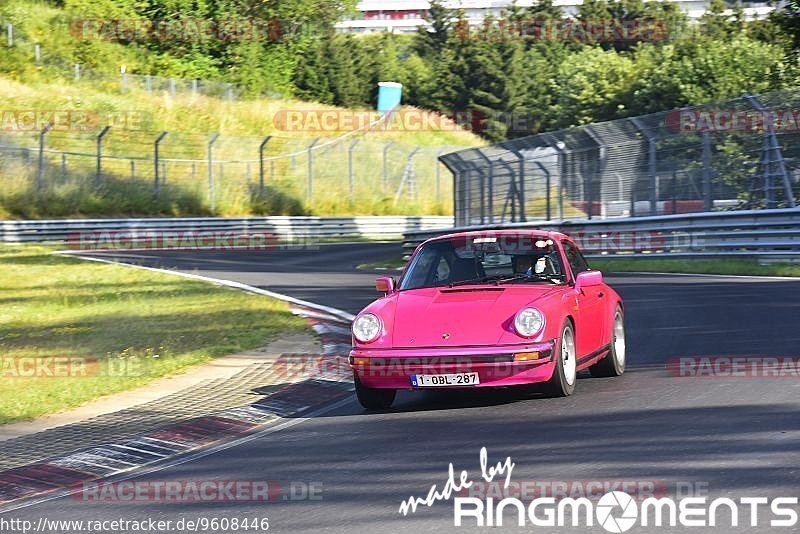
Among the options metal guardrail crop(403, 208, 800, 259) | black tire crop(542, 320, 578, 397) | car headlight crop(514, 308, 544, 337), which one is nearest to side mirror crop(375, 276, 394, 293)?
car headlight crop(514, 308, 544, 337)

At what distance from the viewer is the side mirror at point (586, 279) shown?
10203 mm

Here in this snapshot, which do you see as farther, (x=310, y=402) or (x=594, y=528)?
(x=310, y=402)

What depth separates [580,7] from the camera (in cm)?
8944

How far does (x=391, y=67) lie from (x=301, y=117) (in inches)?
754

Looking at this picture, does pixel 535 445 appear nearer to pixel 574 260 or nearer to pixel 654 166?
pixel 574 260

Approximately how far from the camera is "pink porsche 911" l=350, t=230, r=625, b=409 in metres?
9.12

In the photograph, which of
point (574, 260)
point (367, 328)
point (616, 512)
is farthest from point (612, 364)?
point (616, 512)

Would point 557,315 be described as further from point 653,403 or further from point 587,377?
point 587,377

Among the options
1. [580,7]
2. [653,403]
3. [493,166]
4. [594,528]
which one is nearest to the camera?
[594,528]

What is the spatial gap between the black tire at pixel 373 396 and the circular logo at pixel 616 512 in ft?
11.6

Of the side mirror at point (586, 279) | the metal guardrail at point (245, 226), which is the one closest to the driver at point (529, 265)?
the side mirror at point (586, 279)

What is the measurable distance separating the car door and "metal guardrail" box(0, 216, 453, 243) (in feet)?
77.4

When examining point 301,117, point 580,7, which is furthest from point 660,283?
point 580,7

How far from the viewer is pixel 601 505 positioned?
6156 millimetres
